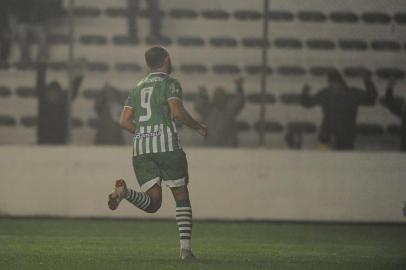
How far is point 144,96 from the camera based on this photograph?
31.3 feet

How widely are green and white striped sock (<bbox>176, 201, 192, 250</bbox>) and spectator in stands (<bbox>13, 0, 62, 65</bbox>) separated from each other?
8508 millimetres

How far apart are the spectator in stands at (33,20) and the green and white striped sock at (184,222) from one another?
8.51 m

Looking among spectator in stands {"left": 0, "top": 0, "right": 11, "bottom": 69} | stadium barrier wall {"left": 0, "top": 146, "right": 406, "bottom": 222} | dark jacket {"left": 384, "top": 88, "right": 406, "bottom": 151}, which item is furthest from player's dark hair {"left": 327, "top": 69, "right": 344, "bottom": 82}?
spectator in stands {"left": 0, "top": 0, "right": 11, "bottom": 69}

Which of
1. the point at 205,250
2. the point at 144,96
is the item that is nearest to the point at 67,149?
the point at 205,250

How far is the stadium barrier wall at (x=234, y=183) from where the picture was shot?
1573 cm

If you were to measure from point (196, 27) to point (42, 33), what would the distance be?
2562 millimetres

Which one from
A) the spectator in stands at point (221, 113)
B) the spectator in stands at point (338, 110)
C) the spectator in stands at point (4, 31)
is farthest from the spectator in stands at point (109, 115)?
the spectator in stands at point (338, 110)

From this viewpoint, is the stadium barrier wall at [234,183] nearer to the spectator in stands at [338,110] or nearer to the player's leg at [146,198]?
the spectator in stands at [338,110]

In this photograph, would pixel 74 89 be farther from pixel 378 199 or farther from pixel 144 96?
pixel 144 96

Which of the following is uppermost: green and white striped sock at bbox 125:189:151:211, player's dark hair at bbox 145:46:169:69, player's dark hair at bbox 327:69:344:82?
player's dark hair at bbox 327:69:344:82

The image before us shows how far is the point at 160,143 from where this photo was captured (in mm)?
9445

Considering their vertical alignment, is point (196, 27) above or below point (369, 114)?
above

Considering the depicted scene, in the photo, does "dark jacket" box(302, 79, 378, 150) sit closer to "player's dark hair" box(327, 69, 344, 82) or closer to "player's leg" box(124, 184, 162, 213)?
"player's dark hair" box(327, 69, 344, 82)

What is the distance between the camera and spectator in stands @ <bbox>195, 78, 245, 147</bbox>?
1617cm
